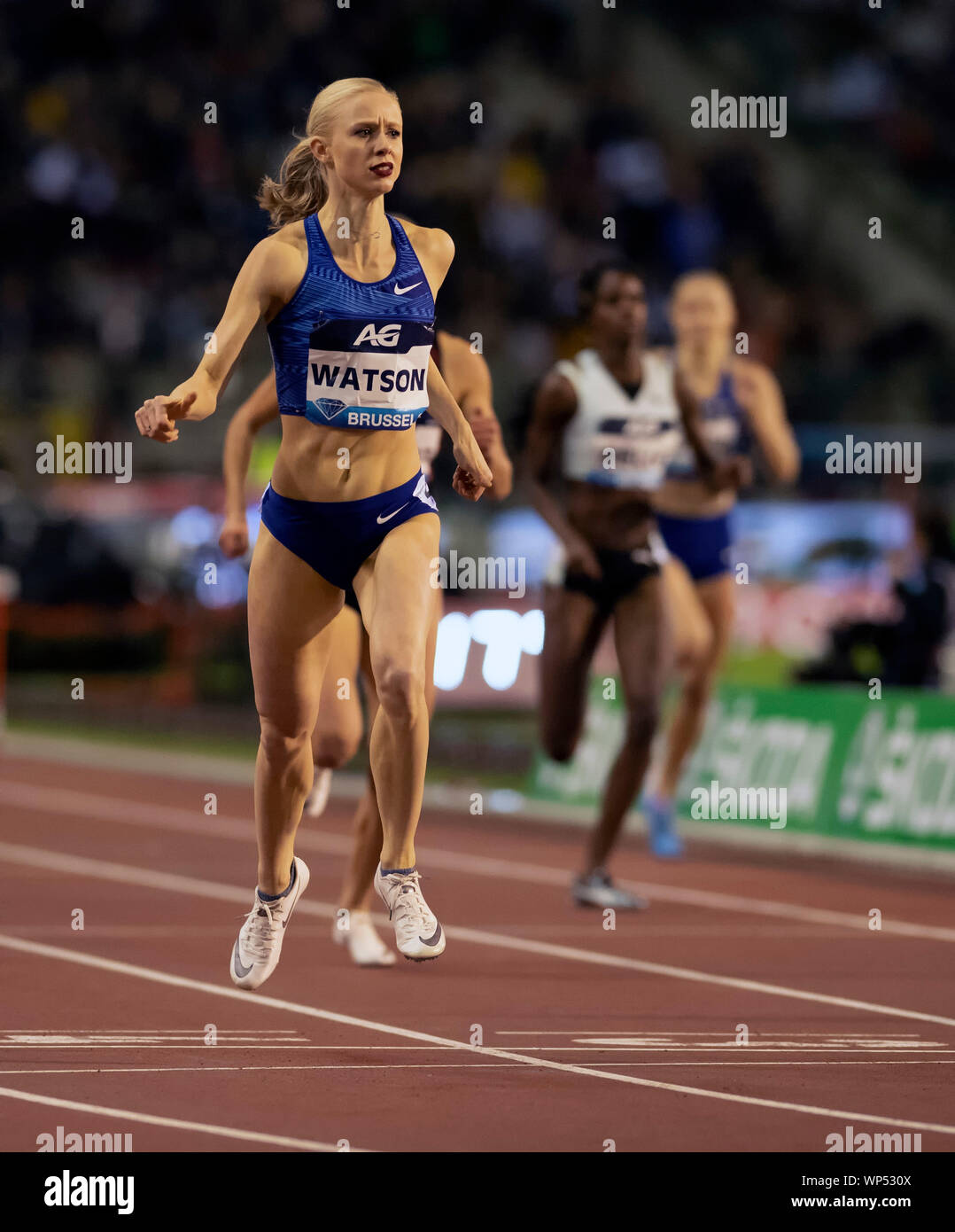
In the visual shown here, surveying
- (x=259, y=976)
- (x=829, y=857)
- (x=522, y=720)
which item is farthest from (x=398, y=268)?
(x=522, y=720)

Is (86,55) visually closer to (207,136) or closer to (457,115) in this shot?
(207,136)

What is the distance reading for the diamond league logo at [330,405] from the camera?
695cm

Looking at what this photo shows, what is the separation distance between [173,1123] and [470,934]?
15.1 ft

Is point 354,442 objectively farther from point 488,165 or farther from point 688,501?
point 488,165

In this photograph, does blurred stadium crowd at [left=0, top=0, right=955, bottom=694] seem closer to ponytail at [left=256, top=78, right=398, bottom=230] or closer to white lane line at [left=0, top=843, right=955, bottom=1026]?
white lane line at [left=0, top=843, right=955, bottom=1026]

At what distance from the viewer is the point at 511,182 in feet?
110

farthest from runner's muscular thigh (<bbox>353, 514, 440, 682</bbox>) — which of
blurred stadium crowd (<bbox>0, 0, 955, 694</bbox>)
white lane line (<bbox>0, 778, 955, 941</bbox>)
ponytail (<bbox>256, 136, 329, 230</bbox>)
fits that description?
blurred stadium crowd (<bbox>0, 0, 955, 694</bbox>)

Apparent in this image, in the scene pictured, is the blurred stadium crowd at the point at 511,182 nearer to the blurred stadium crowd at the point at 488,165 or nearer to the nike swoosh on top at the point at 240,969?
the blurred stadium crowd at the point at 488,165

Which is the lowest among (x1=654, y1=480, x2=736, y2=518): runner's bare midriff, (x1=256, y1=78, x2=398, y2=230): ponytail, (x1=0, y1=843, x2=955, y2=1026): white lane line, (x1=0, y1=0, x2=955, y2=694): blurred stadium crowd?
(x1=0, y1=843, x2=955, y2=1026): white lane line

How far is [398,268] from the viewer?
7055 mm

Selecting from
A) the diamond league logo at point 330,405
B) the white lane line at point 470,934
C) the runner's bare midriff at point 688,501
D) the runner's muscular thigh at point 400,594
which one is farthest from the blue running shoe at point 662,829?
the diamond league logo at point 330,405

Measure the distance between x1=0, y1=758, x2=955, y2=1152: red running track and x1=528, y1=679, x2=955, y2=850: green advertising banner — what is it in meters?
0.37


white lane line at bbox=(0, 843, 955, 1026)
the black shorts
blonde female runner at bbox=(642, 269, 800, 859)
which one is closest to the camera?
white lane line at bbox=(0, 843, 955, 1026)

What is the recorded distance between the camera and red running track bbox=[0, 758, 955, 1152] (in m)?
6.18
